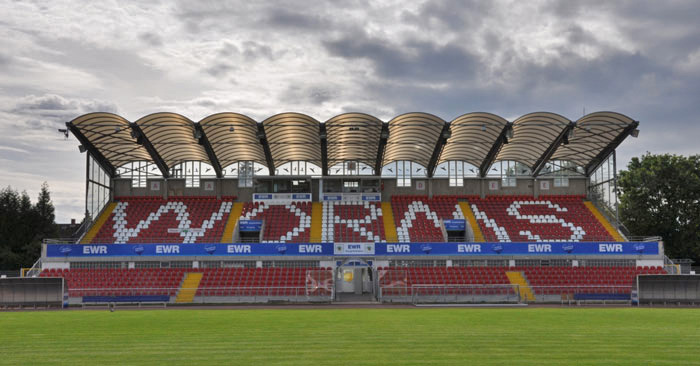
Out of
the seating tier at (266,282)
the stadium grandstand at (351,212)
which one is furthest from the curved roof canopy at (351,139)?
the seating tier at (266,282)

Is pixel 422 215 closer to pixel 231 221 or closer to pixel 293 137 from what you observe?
pixel 293 137

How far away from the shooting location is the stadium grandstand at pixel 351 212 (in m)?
41.9

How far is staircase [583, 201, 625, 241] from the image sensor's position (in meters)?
50.5

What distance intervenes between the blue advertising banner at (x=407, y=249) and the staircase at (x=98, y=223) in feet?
17.1

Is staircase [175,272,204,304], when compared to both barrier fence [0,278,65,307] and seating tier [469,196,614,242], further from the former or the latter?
seating tier [469,196,614,242]

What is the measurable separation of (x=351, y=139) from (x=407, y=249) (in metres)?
11.0

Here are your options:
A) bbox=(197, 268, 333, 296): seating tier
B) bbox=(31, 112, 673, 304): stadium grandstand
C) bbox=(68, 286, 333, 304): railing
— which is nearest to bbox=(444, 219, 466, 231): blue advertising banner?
bbox=(31, 112, 673, 304): stadium grandstand

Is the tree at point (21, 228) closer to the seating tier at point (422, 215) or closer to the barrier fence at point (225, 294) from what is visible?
the barrier fence at point (225, 294)

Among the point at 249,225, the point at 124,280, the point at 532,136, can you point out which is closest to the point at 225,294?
the point at 124,280

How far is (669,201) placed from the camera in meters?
54.8

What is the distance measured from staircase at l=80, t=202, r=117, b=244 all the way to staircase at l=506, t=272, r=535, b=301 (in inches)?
1299

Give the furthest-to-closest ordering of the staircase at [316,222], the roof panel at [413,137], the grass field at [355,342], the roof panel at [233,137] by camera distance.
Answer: the staircase at [316,222] < the roof panel at [413,137] < the roof panel at [233,137] < the grass field at [355,342]

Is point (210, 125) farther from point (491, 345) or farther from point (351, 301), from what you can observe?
point (491, 345)

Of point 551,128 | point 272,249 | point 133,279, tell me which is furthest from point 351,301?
point 551,128
